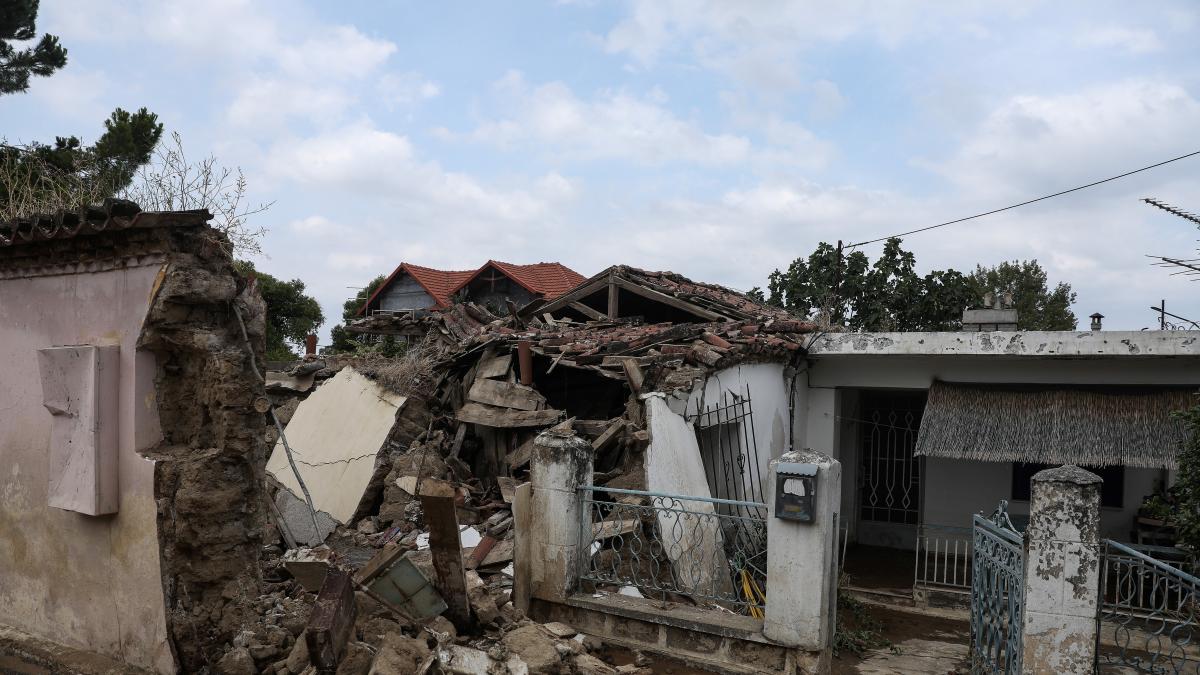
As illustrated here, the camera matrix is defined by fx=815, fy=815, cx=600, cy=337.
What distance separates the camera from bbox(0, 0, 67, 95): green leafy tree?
48.8ft

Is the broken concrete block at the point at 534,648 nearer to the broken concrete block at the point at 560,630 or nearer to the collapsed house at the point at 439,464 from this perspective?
the collapsed house at the point at 439,464

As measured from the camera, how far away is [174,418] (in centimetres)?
542

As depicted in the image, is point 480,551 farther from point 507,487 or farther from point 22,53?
point 22,53

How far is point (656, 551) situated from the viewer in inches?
306

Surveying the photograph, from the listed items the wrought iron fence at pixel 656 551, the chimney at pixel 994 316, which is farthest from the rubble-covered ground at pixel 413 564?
the chimney at pixel 994 316

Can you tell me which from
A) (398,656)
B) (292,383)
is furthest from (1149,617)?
(292,383)

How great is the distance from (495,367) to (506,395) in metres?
0.55

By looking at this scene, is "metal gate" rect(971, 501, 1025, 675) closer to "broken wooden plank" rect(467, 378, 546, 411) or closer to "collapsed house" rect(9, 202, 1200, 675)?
"collapsed house" rect(9, 202, 1200, 675)


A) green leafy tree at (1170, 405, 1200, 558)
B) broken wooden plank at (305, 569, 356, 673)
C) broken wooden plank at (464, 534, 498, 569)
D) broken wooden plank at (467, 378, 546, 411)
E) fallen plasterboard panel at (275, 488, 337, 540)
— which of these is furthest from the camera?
broken wooden plank at (467, 378, 546, 411)

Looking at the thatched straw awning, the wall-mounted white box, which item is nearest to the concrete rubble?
the wall-mounted white box

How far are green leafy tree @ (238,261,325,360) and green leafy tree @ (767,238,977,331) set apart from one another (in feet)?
55.5

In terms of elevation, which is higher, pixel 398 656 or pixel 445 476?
pixel 445 476

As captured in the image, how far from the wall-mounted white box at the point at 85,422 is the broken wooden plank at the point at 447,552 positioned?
205 cm

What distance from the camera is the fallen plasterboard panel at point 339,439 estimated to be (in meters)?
9.84
